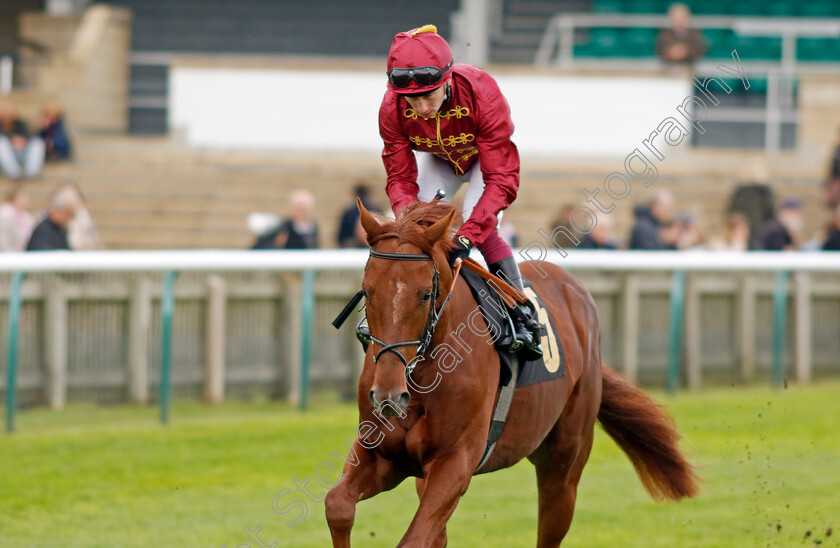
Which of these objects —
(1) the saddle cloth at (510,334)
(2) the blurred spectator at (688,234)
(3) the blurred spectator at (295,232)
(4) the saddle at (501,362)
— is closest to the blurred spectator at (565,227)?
(2) the blurred spectator at (688,234)

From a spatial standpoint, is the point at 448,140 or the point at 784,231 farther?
the point at 784,231

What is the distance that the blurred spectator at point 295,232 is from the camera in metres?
9.71

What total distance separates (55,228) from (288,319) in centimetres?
189

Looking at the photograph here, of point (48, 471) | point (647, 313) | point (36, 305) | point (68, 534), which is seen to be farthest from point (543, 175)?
point (68, 534)

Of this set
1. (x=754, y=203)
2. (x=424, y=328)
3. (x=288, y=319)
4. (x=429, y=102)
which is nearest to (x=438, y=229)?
(x=424, y=328)

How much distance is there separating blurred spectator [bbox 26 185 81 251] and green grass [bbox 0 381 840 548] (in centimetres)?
133

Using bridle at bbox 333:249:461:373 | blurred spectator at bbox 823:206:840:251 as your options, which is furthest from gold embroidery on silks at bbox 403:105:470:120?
blurred spectator at bbox 823:206:840:251

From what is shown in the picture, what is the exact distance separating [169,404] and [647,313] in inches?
169

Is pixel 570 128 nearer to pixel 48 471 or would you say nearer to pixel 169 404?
pixel 169 404

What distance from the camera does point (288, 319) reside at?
9.08 meters

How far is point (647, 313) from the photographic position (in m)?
10.3

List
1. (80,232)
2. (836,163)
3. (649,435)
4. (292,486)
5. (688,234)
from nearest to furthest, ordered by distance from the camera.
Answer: (649,435)
(292,486)
(80,232)
(688,234)
(836,163)

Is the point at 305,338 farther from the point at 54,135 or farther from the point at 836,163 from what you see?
the point at 836,163

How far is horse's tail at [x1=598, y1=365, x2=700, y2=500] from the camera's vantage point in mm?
5797
